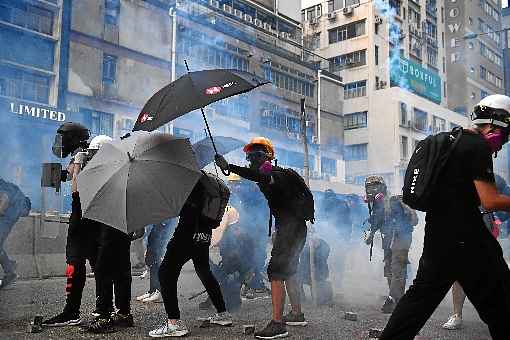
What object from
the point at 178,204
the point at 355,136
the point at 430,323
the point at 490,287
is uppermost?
the point at 355,136

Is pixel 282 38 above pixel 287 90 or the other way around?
above

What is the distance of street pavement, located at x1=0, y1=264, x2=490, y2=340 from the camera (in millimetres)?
4000

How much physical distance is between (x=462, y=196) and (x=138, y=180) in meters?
2.04

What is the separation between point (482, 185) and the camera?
8.48ft

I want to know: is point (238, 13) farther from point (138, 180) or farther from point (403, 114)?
point (138, 180)

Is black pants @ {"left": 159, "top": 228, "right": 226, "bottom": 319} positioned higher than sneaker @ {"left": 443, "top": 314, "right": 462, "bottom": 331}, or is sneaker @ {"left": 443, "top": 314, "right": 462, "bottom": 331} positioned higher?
black pants @ {"left": 159, "top": 228, "right": 226, "bottom": 319}

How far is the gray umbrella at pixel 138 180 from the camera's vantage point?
11.6 ft

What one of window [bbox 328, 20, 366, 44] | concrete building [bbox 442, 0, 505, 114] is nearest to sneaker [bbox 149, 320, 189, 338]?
concrete building [bbox 442, 0, 505, 114]

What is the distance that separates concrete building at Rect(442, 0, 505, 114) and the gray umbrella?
1519 cm

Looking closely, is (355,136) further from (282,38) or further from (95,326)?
(95,326)

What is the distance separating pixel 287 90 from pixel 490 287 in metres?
26.3

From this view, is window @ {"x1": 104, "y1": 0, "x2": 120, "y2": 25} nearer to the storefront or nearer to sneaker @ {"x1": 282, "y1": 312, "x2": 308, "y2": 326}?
the storefront

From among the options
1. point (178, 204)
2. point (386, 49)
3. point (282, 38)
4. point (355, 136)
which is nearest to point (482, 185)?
point (178, 204)

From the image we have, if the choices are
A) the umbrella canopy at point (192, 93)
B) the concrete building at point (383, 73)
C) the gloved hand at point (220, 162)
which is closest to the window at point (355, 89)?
the concrete building at point (383, 73)
